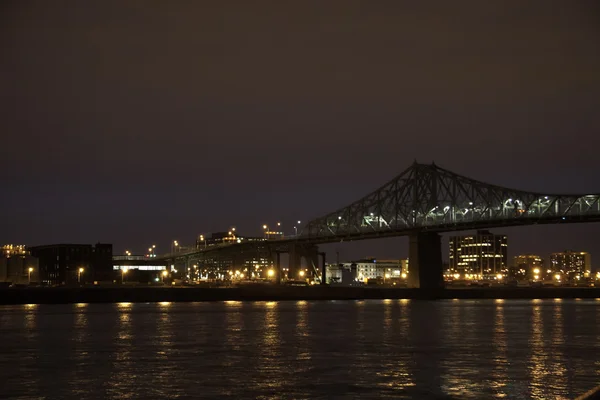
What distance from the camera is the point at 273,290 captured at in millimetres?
120938

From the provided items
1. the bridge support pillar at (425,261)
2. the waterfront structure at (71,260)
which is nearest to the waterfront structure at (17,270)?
the waterfront structure at (71,260)

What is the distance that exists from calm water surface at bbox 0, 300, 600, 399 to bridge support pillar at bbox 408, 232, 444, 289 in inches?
2985

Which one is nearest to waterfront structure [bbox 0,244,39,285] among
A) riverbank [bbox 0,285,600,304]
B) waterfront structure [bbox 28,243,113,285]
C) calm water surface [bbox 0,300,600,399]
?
waterfront structure [bbox 28,243,113,285]

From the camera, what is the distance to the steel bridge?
424ft

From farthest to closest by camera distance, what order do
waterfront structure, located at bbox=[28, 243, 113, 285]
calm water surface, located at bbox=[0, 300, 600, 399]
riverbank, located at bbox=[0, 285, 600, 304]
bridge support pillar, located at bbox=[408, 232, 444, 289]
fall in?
waterfront structure, located at bbox=[28, 243, 113, 285], bridge support pillar, located at bbox=[408, 232, 444, 289], riverbank, located at bbox=[0, 285, 600, 304], calm water surface, located at bbox=[0, 300, 600, 399]

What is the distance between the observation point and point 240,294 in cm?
Answer: 11850

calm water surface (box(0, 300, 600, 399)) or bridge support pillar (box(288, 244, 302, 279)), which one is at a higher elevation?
bridge support pillar (box(288, 244, 302, 279))

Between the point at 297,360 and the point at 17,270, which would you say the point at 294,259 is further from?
the point at 297,360

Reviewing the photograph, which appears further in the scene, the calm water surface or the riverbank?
the riverbank

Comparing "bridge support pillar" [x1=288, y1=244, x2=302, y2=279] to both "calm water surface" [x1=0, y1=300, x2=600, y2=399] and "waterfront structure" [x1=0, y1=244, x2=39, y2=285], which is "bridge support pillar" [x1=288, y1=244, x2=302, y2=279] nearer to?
"waterfront structure" [x1=0, y1=244, x2=39, y2=285]

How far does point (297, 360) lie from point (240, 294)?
85288 mm

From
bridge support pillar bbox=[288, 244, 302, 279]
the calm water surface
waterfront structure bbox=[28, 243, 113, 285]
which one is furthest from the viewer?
waterfront structure bbox=[28, 243, 113, 285]

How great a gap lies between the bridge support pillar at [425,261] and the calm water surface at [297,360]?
75.8 metres

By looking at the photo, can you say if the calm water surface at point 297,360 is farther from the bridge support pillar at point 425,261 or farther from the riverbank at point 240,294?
the bridge support pillar at point 425,261
